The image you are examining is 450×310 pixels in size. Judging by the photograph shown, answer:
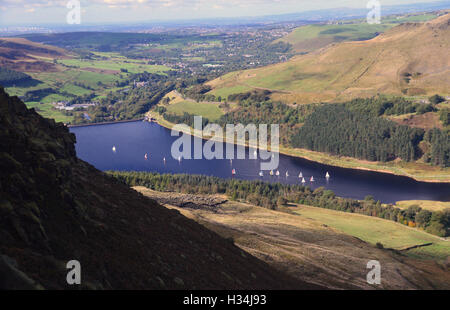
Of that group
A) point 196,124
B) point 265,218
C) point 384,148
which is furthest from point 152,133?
point 265,218

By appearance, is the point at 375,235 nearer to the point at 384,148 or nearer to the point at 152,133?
the point at 384,148

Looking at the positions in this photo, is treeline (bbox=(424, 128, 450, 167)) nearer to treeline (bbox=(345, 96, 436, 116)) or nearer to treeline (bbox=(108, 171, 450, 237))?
treeline (bbox=(345, 96, 436, 116))

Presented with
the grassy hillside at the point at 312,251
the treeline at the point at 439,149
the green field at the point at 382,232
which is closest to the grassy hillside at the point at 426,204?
the green field at the point at 382,232

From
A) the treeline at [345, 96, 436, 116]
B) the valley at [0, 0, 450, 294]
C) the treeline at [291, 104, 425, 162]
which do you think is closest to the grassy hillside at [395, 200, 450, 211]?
the valley at [0, 0, 450, 294]

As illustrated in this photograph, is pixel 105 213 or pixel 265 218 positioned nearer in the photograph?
pixel 105 213

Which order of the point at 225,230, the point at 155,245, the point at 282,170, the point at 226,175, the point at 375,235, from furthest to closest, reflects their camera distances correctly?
the point at 282,170
the point at 226,175
the point at 375,235
the point at 225,230
the point at 155,245

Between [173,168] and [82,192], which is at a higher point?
[82,192]
